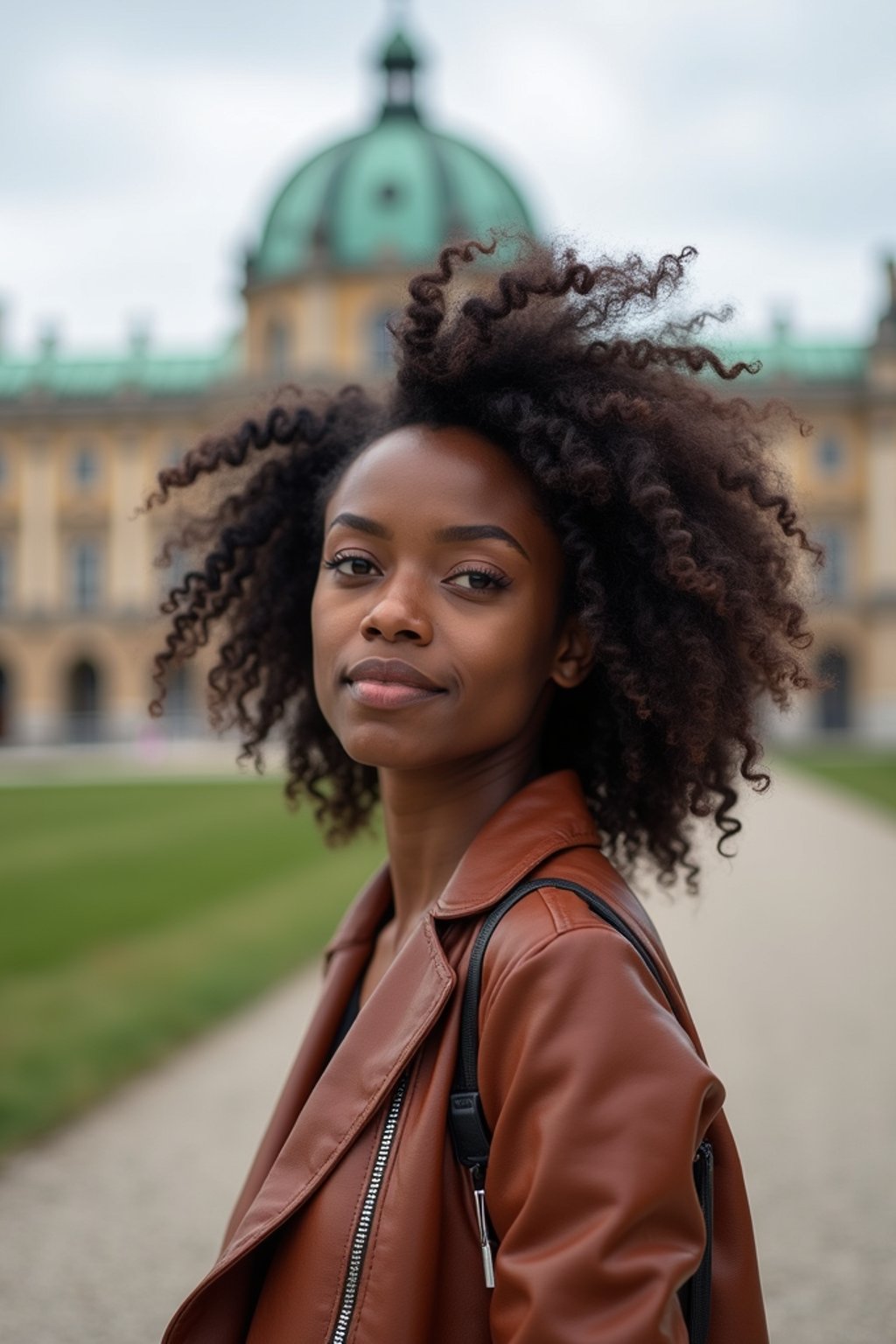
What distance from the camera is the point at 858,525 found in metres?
53.2

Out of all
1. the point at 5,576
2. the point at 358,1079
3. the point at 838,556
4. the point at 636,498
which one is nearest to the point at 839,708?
the point at 838,556

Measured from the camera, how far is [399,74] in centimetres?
5466

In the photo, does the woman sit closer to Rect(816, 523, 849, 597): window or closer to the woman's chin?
the woman's chin

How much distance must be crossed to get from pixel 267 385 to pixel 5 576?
1618 cm

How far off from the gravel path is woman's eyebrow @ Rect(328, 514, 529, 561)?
1.01m

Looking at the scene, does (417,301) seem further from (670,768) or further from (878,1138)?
(878,1138)

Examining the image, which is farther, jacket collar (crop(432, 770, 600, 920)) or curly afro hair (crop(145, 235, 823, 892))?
curly afro hair (crop(145, 235, 823, 892))

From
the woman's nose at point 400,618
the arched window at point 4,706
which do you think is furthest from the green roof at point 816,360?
the woman's nose at point 400,618

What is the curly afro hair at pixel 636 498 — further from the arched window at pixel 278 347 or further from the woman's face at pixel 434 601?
the arched window at pixel 278 347

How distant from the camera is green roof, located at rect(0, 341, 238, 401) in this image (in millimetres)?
56750

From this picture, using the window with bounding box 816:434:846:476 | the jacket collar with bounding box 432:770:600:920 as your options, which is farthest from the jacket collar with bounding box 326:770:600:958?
the window with bounding box 816:434:846:476

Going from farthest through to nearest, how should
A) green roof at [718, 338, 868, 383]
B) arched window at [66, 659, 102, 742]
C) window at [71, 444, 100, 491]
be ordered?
window at [71, 444, 100, 491] < arched window at [66, 659, 102, 742] < green roof at [718, 338, 868, 383]

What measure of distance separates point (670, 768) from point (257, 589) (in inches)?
38.9

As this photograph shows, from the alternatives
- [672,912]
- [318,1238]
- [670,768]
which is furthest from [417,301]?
[672,912]
